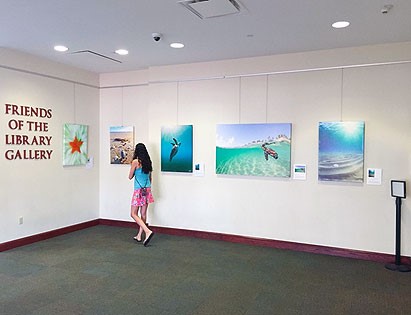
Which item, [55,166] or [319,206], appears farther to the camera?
[55,166]

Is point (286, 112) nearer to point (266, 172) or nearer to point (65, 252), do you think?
point (266, 172)

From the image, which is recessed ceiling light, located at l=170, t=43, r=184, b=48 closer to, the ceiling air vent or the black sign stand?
the ceiling air vent

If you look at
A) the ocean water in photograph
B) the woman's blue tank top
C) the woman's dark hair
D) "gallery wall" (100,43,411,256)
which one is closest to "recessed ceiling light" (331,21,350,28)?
"gallery wall" (100,43,411,256)

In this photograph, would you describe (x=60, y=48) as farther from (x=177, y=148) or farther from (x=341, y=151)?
(x=341, y=151)

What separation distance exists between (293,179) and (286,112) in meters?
1.11

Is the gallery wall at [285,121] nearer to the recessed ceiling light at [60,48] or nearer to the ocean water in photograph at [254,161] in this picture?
the ocean water in photograph at [254,161]

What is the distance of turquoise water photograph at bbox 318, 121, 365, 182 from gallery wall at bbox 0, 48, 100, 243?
462 cm

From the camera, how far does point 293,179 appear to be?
5.91 metres

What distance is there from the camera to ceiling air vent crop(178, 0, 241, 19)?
149 inches

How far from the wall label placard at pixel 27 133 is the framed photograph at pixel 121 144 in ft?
4.36

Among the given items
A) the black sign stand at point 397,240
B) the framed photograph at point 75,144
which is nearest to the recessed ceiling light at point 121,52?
the framed photograph at point 75,144

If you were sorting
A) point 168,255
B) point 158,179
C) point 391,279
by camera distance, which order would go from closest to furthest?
point 391,279, point 168,255, point 158,179

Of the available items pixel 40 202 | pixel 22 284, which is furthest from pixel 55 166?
pixel 22 284

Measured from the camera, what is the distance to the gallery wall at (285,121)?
5.32m
